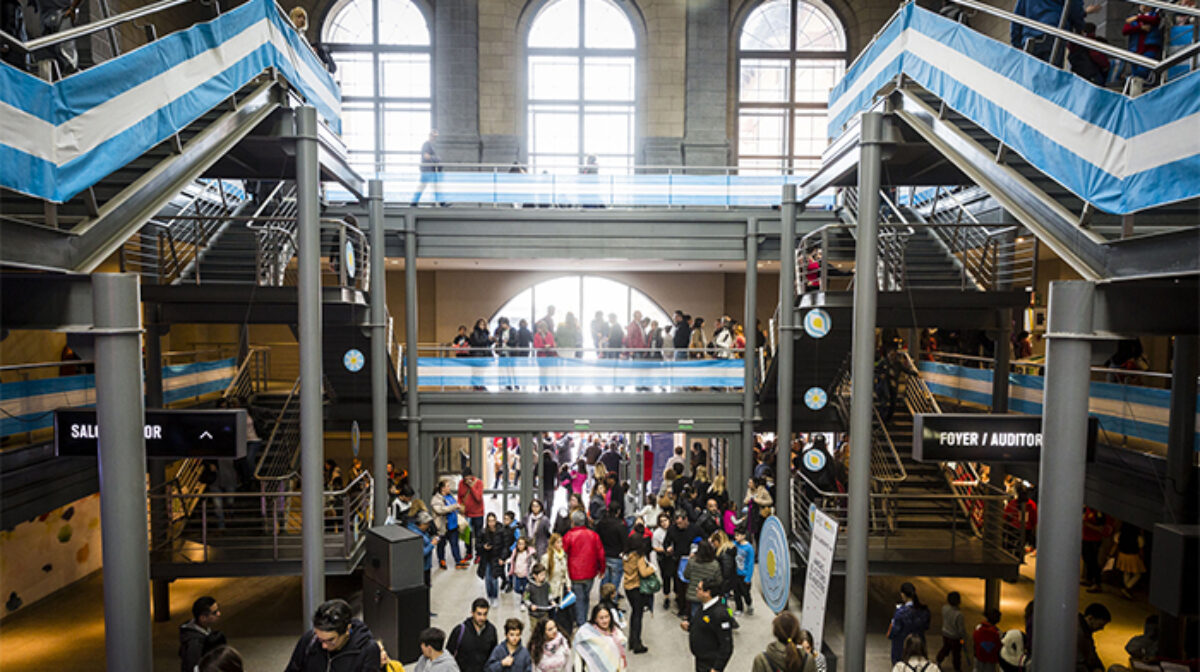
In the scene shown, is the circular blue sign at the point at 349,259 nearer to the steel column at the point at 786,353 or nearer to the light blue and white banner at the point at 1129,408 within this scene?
the steel column at the point at 786,353

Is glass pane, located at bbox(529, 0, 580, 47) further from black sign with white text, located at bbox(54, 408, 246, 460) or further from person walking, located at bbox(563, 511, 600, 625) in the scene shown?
black sign with white text, located at bbox(54, 408, 246, 460)

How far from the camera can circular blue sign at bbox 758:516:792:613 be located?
25.8 ft

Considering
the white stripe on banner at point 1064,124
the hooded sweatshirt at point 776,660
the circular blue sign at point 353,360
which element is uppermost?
the white stripe on banner at point 1064,124

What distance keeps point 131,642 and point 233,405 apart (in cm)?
873

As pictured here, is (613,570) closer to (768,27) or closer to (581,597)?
(581,597)

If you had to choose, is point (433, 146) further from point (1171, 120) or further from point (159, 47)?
point (1171, 120)

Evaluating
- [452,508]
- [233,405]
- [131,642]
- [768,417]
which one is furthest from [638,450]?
[131,642]

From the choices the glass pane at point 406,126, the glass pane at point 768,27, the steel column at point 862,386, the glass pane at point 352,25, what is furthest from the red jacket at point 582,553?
the glass pane at point 352,25

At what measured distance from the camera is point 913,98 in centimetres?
880

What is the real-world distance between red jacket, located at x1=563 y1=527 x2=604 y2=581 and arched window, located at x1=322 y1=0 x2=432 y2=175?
1358 cm

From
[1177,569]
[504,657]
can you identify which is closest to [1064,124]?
[1177,569]

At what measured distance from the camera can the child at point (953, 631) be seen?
30.2 ft

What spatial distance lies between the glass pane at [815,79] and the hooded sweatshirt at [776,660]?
18.0m

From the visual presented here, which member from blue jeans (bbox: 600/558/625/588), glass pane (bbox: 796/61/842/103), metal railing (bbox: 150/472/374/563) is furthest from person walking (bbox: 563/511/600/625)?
glass pane (bbox: 796/61/842/103)
